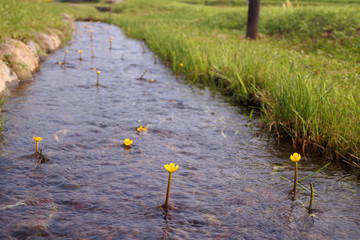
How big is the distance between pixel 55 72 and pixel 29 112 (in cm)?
290

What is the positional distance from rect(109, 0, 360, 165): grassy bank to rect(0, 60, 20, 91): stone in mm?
3492

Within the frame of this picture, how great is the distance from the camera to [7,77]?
6453 mm

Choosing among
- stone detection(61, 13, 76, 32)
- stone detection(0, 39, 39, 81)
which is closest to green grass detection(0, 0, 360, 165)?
stone detection(0, 39, 39, 81)

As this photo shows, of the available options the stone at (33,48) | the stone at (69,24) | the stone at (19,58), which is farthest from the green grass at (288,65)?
the stone at (69,24)

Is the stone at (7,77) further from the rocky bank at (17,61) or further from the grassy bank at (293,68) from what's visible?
the grassy bank at (293,68)

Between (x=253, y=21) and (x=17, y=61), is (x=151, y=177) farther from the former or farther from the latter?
(x=253, y=21)

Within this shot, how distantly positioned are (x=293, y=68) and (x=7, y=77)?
510cm

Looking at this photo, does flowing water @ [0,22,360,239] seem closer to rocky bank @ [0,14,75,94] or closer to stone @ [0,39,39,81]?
rocky bank @ [0,14,75,94]

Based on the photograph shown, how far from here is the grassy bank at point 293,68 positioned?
14.2 ft

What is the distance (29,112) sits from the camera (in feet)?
17.6

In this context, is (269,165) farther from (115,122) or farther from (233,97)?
(233,97)

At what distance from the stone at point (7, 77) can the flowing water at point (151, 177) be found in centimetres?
Result: 23

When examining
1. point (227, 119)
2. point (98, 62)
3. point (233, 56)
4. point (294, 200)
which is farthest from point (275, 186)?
point (98, 62)

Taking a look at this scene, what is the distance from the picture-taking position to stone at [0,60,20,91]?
20.4 feet
